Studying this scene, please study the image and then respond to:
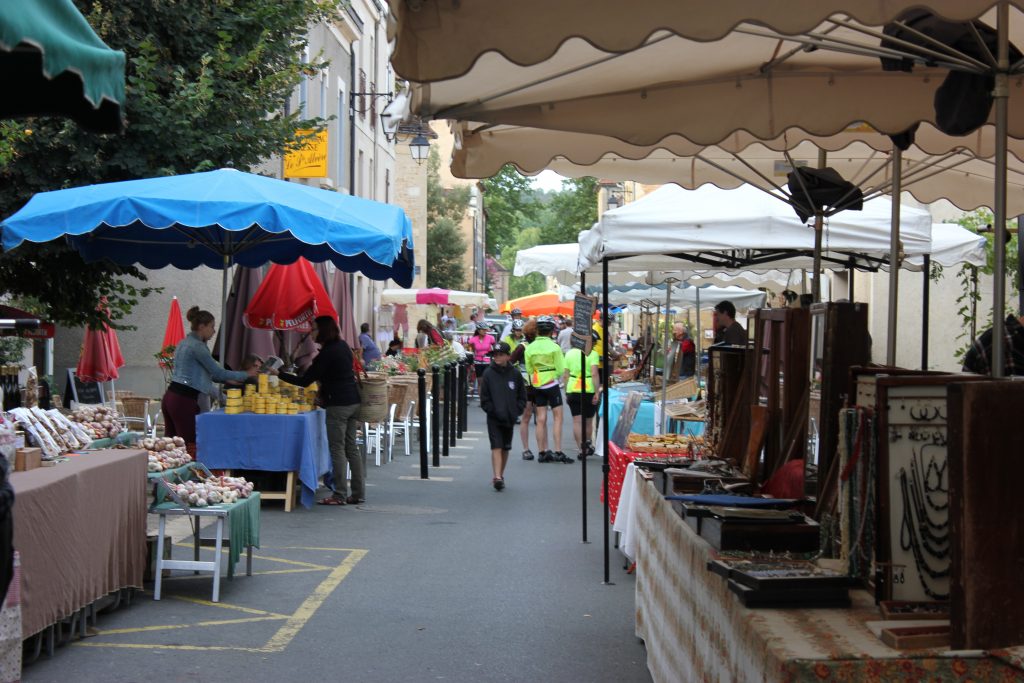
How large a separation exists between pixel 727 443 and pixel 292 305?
346 inches

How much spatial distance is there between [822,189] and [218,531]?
14.4 ft

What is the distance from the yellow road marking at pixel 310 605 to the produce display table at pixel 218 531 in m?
0.61

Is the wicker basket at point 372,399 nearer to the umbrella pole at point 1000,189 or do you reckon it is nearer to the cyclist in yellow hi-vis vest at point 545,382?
the cyclist in yellow hi-vis vest at point 545,382

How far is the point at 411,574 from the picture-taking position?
9.20 metres

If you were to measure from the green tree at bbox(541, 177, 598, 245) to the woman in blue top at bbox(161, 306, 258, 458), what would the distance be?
57906mm

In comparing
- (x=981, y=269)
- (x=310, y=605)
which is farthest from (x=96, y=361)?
(x=981, y=269)

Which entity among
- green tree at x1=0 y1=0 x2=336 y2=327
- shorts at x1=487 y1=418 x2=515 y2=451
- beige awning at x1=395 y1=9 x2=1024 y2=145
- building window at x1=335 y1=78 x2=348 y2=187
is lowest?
shorts at x1=487 y1=418 x2=515 y2=451

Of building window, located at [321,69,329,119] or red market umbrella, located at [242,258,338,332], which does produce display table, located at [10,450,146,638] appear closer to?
red market umbrella, located at [242,258,338,332]

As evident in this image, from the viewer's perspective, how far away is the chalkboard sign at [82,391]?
57.6ft

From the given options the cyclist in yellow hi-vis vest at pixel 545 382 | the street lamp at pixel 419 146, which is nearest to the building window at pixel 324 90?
the street lamp at pixel 419 146

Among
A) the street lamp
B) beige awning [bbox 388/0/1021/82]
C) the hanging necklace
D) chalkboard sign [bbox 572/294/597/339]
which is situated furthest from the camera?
the street lamp

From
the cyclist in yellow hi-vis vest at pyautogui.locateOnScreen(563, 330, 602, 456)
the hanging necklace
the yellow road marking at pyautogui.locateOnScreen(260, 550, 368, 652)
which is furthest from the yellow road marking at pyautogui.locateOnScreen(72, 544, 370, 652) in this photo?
the cyclist in yellow hi-vis vest at pyautogui.locateOnScreen(563, 330, 602, 456)

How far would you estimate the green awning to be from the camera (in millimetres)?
3027

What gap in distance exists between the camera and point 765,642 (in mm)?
3135
